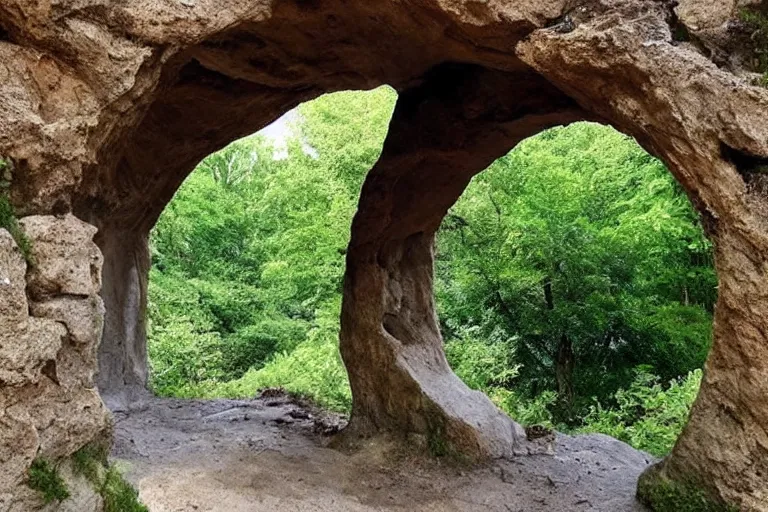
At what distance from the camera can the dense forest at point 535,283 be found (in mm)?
8828

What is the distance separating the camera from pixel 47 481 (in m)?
3.12

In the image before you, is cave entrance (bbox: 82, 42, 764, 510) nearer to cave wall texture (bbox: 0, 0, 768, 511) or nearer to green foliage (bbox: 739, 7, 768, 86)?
cave wall texture (bbox: 0, 0, 768, 511)

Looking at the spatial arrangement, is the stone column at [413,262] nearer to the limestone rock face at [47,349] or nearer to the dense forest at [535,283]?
the dense forest at [535,283]

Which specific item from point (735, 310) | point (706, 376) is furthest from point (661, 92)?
point (706, 376)

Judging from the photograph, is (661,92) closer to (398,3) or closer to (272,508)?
(398,3)

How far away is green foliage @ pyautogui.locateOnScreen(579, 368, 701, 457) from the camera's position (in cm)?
715

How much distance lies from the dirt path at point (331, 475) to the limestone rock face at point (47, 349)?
3.71ft

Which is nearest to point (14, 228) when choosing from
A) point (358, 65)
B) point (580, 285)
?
point (358, 65)

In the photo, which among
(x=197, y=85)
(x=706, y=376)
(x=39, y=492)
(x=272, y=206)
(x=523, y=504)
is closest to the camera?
(x=39, y=492)

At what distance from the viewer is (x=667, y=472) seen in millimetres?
4391

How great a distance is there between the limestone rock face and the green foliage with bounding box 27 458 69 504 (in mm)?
33

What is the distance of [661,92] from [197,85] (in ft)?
14.3

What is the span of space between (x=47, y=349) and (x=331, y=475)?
2.81m

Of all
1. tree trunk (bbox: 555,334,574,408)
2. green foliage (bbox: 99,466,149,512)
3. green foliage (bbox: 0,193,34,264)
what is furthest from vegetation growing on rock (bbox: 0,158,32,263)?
tree trunk (bbox: 555,334,574,408)
